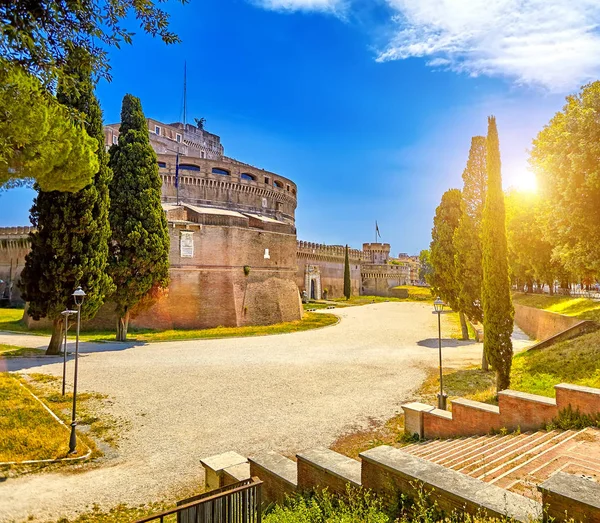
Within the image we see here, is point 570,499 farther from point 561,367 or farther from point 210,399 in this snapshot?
point 561,367

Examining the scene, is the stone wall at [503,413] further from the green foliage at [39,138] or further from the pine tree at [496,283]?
the green foliage at [39,138]

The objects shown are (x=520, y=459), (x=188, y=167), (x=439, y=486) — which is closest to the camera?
(x=439, y=486)

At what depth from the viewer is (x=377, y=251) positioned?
253 feet

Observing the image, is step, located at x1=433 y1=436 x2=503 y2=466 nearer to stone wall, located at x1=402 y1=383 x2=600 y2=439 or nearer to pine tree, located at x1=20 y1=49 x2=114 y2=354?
stone wall, located at x1=402 y1=383 x2=600 y2=439

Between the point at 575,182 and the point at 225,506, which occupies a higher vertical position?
the point at 575,182

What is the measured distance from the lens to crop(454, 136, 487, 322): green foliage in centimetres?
1842

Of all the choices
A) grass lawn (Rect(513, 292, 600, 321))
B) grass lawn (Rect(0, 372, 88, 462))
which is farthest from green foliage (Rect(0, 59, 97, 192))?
grass lawn (Rect(513, 292, 600, 321))

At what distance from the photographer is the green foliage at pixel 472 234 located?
18.4 m

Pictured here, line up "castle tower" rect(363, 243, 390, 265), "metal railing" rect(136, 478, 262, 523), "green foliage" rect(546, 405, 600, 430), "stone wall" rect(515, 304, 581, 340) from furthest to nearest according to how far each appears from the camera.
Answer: "castle tower" rect(363, 243, 390, 265) < "stone wall" rect(515, 304, 581, 340) < "green foliage" rect(546, 405, 600, 430) < "metal railing" rect(136, 478, 262, 523)

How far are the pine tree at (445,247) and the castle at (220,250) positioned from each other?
12.4 m

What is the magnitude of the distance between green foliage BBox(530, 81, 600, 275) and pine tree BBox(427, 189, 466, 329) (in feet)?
21.0

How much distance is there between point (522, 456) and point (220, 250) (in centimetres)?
2373

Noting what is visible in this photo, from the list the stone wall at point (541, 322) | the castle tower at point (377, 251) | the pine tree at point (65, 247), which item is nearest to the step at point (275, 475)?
the pine tree at point (65, 247)

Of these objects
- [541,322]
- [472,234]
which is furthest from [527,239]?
[472,234]
